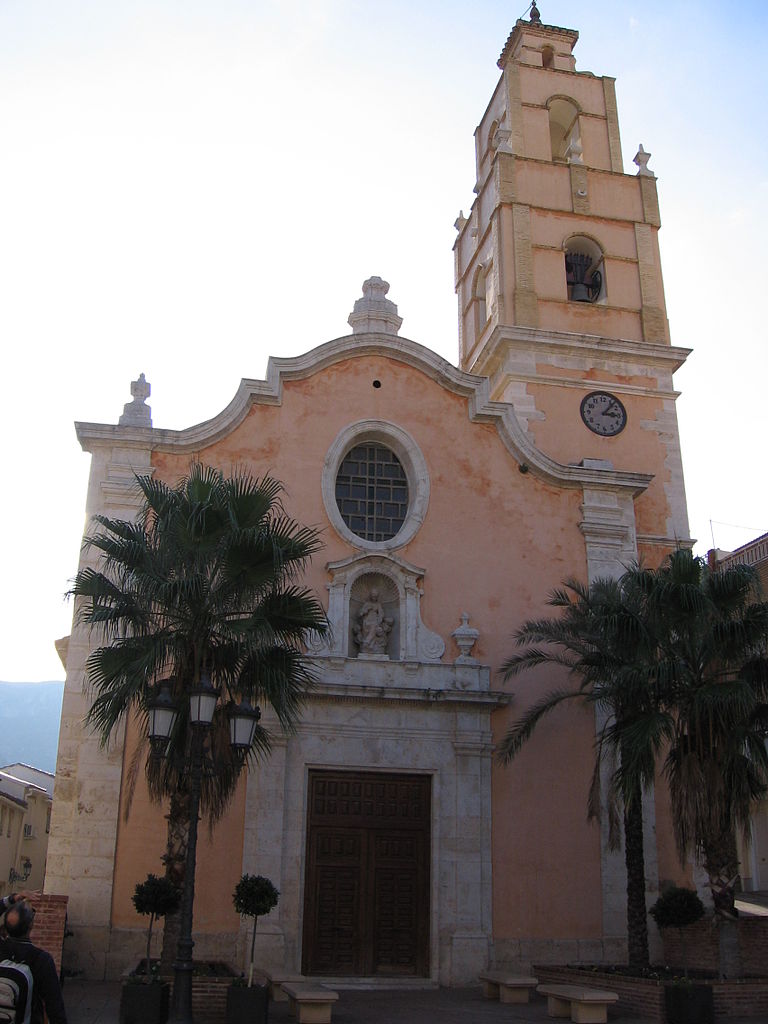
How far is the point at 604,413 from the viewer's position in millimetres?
23578

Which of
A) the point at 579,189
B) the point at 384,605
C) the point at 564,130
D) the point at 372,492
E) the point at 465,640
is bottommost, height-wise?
the point at 465,640

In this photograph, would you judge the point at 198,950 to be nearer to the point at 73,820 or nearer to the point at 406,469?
the point at 73,820

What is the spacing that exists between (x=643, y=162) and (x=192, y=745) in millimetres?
21116

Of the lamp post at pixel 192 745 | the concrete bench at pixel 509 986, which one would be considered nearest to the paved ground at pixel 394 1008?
the concrete bench at pixel 509 986

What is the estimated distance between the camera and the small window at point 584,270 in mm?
25344

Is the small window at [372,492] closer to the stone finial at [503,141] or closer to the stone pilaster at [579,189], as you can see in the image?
the stone pilaster at [579,189]

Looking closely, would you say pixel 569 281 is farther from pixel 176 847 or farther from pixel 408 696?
pixel 176 847

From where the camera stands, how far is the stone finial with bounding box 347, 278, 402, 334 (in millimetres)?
20844

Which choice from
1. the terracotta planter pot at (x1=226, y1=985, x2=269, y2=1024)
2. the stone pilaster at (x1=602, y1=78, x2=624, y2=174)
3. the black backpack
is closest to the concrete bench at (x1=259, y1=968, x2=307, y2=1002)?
the terracotta planter pot at (x1=226, y1=985, x2=269, y2=1024)

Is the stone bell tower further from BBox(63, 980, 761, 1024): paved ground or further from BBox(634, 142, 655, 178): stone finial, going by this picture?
BBox(63, 980, 761, 1024): paved ground

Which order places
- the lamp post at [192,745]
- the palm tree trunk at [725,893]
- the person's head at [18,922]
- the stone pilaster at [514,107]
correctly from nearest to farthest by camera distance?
the person's head at [18,922]
the lamp post at [192,745]
the palm tree trunk at [725,893]
the stone pilaster at [514,107]

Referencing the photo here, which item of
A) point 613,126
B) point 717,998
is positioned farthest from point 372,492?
point 613,126

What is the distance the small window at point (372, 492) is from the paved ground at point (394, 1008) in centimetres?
750

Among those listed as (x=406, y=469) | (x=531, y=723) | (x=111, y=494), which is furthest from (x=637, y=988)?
(x=111, y=494)
